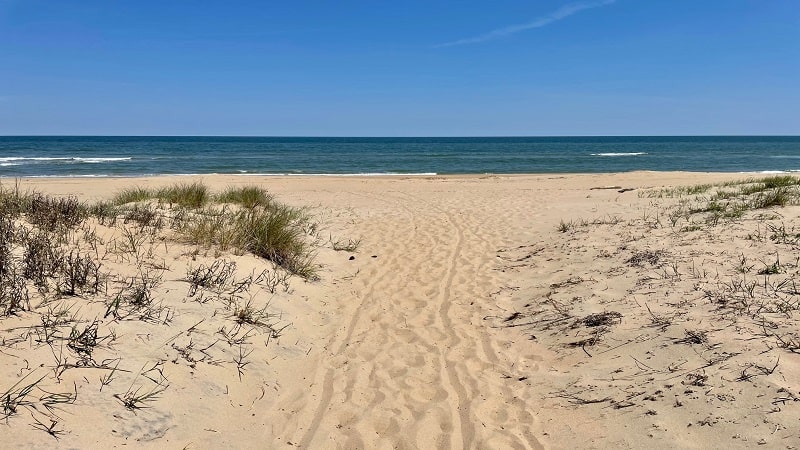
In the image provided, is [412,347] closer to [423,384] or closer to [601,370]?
[423,384]

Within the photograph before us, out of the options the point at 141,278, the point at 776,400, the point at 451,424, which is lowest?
the point at 451,424

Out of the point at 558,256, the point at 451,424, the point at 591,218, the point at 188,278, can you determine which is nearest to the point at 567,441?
the point at 451,424

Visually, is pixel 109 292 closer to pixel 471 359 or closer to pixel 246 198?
pixel 471 359

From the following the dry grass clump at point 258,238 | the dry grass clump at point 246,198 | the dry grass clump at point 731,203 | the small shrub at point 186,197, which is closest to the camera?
the dry grass clump at point 258,238

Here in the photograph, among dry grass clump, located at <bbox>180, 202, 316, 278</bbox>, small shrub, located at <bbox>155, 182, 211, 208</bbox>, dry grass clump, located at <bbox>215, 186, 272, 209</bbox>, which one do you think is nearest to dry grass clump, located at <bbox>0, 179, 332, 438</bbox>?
dry grass clump, located at <bbox>180, 202, 316, 278</bbox>

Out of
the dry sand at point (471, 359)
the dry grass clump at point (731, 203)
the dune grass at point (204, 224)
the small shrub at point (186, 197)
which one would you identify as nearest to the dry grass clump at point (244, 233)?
the dune grass at point (204, 224)

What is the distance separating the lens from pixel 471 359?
4.97 meters

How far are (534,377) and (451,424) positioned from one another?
1.01 m

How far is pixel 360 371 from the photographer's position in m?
4.73

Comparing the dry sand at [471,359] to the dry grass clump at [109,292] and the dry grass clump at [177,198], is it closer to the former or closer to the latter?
the dry grass clump at [109,292]

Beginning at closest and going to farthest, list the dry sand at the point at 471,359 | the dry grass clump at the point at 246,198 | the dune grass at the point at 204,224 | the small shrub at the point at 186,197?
the dry sand at the point at 471,359
the dune grass at the point at 204,224
the small shrub at the point at 186,197
the dry grass clump at the point at 246,198

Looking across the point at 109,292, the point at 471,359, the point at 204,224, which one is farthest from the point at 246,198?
the point at 471,359

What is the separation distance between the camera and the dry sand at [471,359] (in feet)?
11.0

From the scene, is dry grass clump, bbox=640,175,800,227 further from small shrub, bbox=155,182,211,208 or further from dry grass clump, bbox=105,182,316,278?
small shrub, bbox=155,182,211,208
